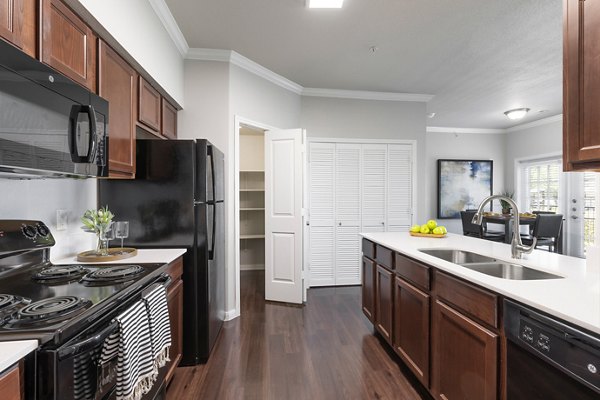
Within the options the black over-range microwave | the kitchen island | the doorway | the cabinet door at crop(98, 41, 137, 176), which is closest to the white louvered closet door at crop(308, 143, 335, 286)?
the doorway

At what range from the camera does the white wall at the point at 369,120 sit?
434cm

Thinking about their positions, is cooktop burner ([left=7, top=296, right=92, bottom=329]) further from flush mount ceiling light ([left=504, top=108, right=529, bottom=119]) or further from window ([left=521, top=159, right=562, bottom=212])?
window ([left=521, top=159, right=562, bottom=212])

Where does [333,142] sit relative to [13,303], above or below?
above

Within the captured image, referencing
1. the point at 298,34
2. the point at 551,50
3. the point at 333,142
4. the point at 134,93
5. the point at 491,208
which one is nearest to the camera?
the point at 134,93

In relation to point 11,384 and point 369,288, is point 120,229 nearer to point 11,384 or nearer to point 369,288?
point 11,384

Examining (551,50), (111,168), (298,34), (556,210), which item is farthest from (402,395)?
(556,210)

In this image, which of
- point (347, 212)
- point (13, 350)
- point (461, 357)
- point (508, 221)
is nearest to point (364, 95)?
point (347, 212)

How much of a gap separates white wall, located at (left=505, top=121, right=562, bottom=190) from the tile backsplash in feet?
23.2

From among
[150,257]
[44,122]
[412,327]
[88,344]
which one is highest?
[44,122]

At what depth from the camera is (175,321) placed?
6.63ft

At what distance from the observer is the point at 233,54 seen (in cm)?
317

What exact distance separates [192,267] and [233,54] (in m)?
2.19

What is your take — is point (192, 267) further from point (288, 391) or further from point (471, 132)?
point (471, 132)

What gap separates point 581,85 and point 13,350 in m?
2.00
